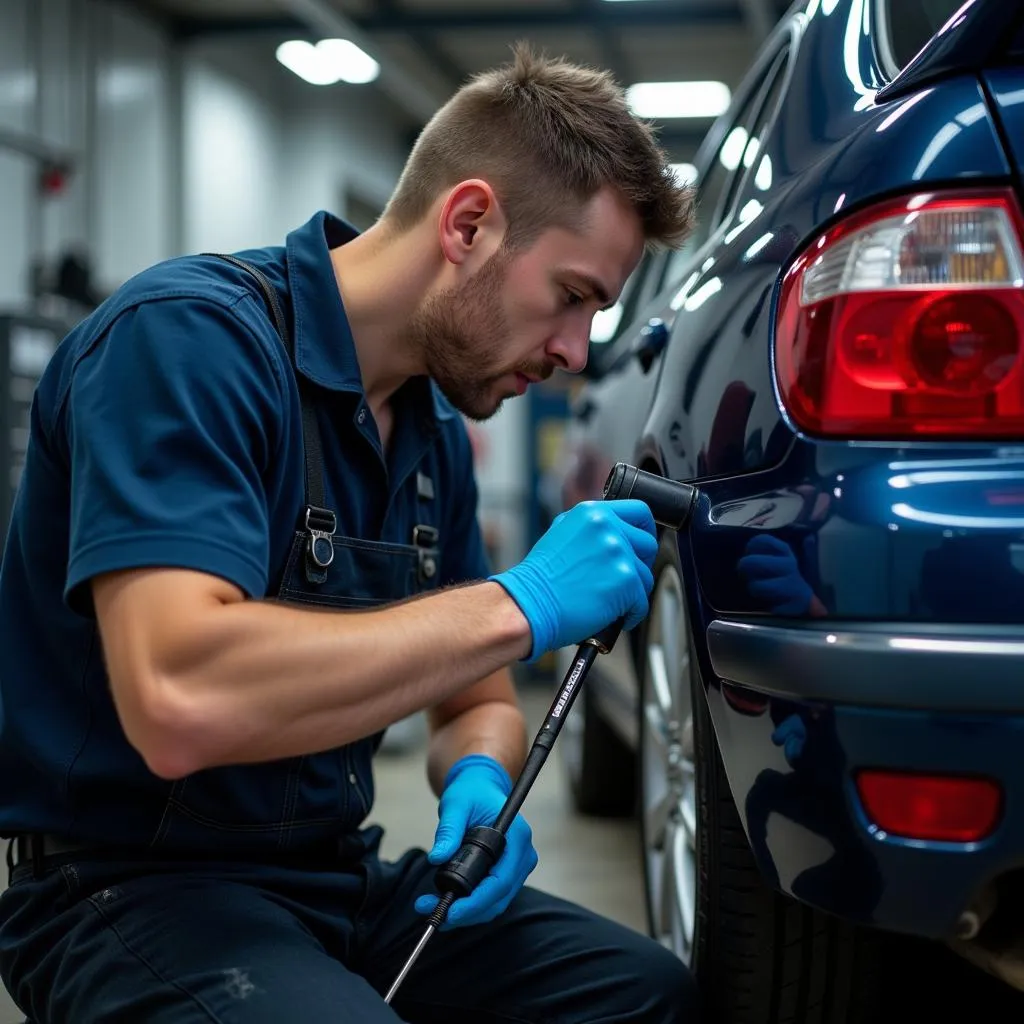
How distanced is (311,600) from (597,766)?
196 cm

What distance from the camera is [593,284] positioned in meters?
1.45

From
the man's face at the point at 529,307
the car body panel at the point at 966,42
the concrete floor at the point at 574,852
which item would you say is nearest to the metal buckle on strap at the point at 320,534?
the man's face at the point at 529,307

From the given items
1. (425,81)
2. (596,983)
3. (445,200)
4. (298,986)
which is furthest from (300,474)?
(425,81)

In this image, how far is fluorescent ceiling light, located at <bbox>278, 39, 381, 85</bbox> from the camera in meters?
7.80

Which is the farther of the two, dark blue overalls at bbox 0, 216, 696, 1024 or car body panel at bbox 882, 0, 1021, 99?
dark blue overalls at bbox 0, 216, 696, 1024

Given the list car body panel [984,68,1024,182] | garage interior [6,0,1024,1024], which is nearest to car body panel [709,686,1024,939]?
car body panel [984,68,1024,182]

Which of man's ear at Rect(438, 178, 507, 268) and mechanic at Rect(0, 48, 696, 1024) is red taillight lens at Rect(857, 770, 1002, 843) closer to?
mechanic at Rect(0, 48, 696, 1024)

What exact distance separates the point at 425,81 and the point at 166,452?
906cm

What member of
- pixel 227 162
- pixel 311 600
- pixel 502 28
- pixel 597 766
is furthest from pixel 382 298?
pixel 502 28

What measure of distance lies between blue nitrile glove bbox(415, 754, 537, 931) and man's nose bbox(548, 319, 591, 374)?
493mm

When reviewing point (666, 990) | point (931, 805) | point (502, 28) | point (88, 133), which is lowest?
point (666, 990)

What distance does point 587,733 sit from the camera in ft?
10.1

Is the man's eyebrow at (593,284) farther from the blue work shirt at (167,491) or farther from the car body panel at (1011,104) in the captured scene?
the car body panel at (1011,104)

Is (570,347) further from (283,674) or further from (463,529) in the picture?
(283,674)
